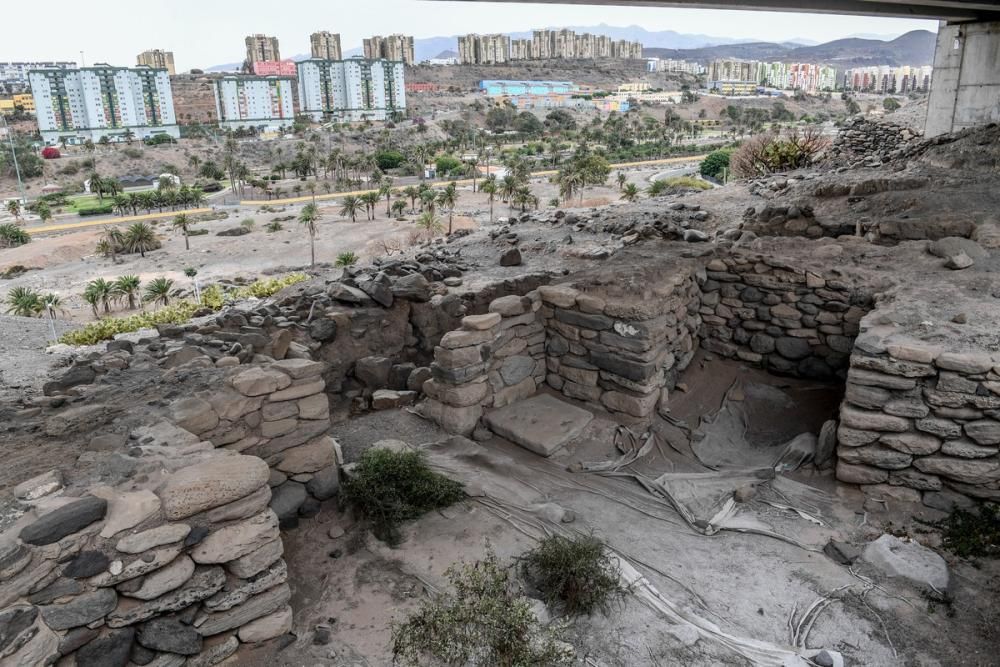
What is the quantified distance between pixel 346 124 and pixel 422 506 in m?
105

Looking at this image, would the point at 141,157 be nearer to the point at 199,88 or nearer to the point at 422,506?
the point at 199,88

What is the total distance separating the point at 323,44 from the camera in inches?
5320

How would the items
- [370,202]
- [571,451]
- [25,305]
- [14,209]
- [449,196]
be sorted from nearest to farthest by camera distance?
[571,451], [25,305], [449,196], [370,202], [14,209]

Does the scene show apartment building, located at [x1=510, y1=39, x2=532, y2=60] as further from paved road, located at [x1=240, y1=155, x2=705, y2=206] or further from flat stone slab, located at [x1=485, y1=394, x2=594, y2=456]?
flat stone slab, located at [x1=485, y1=394, x2=594, y2=456]

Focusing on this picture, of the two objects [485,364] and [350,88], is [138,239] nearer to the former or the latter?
[485,364]

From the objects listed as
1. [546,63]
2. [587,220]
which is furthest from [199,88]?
[587,220]

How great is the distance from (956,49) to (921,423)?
17427 millimetres

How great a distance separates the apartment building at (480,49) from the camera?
7131 inches

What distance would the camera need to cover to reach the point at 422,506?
5.40 meters

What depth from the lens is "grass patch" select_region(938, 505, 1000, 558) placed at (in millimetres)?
5051

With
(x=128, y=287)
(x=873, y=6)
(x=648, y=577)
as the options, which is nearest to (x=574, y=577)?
(x=648, y=577)

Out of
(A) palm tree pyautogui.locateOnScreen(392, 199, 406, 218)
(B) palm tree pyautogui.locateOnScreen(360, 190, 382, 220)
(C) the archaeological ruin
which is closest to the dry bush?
(C) the archaeological ruin

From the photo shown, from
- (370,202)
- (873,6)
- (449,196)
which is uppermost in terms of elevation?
(873,6)

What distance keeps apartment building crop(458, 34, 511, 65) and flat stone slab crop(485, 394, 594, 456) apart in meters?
186
